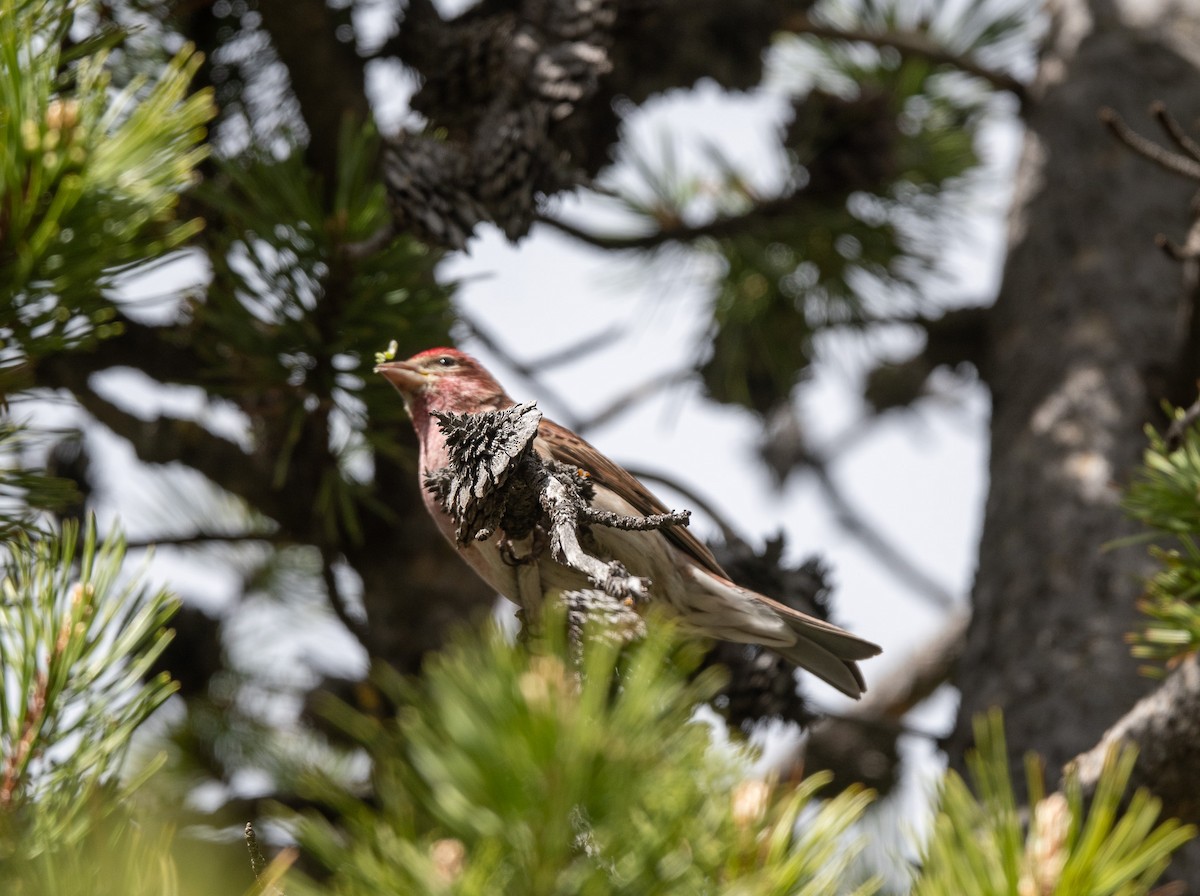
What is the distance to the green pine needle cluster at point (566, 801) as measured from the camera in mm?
1232

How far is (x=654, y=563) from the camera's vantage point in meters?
2.80

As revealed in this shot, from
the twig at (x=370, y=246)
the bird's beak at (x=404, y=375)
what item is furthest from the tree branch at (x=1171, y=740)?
the twig at (x=370, y=246)

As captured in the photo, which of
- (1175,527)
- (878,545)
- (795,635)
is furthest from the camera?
(878,545)

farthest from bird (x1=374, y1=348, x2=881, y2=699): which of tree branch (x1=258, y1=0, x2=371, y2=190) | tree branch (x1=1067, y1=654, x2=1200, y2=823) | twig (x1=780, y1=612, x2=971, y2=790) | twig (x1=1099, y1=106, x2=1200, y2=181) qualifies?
twig (x1=1099, y1=106, x2=1200, y2=181)

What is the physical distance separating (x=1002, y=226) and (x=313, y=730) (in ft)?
10.5

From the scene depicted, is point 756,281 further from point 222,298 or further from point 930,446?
point 222,298

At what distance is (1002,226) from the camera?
4.61m

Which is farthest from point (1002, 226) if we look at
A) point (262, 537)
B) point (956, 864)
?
point (956, 864)

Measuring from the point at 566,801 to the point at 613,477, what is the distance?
1908 millimetres

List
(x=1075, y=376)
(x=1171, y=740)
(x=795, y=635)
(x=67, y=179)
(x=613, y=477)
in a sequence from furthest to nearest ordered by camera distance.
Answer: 1. (x=1075, y=376)
2. (x=613, y=477)
3. (x=795, y=635)
4. (x=1171, y=740)
5. (x=67, y=179)

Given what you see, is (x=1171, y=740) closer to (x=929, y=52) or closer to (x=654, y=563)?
(x=654, y=563)

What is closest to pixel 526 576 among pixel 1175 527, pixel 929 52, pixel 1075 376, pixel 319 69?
pixel 1175 527

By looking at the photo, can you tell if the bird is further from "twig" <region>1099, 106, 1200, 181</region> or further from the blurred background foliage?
"twig" <region>1099, 106, 1200, 181</region>

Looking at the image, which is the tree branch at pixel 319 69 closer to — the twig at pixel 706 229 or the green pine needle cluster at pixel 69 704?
the twig at pixel 706 229
